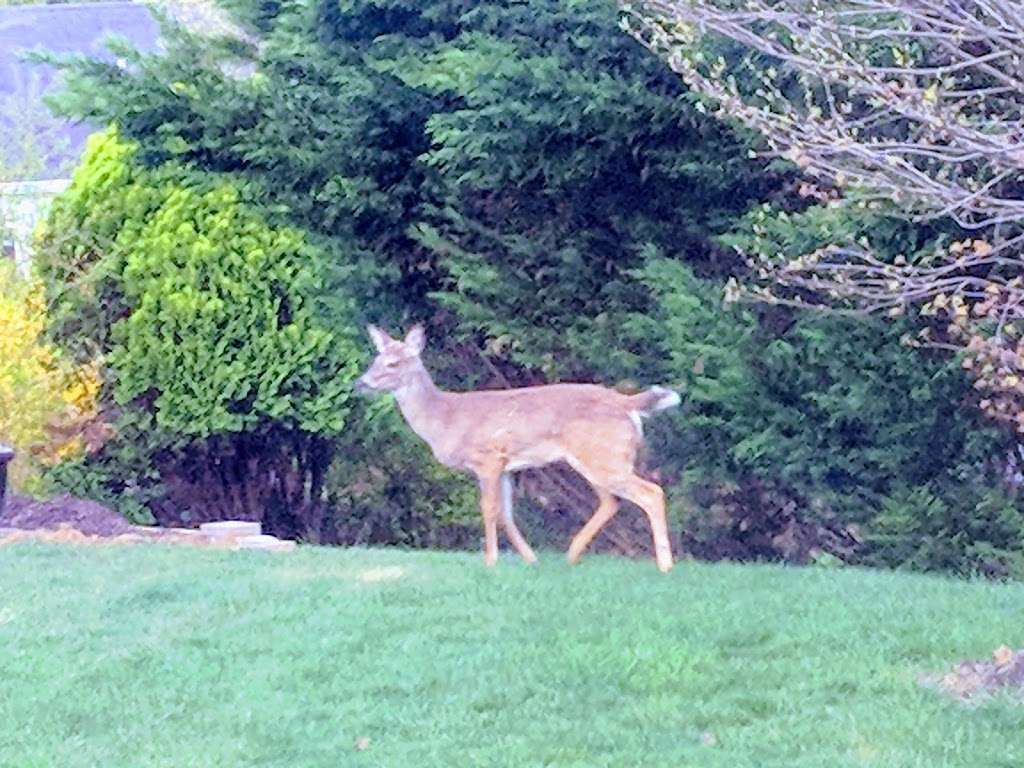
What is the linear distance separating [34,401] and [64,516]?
4.65ft

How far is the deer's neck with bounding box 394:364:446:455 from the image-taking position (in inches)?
360

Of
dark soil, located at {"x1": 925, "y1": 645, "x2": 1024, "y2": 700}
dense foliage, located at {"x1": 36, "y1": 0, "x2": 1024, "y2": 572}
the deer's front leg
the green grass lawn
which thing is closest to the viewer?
the green grass lawn

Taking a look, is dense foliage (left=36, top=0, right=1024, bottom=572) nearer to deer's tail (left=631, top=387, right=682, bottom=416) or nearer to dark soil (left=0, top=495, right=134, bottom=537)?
dark soil (left=0, top=495, right=134, bottom=537)

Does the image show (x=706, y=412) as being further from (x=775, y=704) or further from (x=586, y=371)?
(x=775, y=704)

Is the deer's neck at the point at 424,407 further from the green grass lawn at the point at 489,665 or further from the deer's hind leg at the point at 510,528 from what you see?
the green grass lawn at the point at 489,665

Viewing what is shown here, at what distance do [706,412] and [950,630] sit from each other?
3517mm

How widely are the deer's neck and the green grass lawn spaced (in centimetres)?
64

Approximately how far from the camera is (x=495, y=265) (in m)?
11.8

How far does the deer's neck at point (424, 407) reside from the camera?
915cm

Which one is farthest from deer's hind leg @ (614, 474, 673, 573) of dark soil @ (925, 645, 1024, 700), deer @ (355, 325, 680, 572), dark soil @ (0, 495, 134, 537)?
dark soil @ (0, 495, 134, 537)

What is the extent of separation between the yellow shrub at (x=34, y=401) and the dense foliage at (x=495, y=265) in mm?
287

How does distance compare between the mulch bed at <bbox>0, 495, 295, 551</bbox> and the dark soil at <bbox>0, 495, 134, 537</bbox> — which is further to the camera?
the dark soil at <bbox>0, 495, 134, 537</bbox>

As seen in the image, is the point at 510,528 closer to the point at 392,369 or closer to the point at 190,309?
the point at 392,369

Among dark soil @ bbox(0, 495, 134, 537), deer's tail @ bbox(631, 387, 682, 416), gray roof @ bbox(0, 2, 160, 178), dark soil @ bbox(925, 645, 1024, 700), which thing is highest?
deer's tail @ bbox(631, 387, 682, 416)
